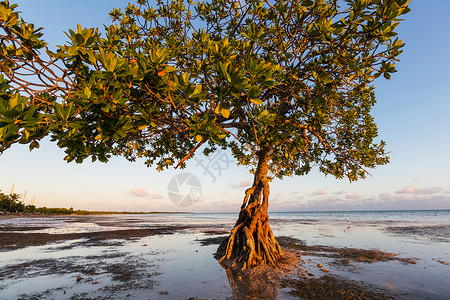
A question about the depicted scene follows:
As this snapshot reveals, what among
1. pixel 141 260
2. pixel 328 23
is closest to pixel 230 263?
pixel 141 260

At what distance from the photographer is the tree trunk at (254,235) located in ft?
26.0

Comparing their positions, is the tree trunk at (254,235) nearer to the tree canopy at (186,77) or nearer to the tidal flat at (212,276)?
the tidal flat at (212,276)

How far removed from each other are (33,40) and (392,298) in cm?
882

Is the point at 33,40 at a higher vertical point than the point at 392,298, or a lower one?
higher

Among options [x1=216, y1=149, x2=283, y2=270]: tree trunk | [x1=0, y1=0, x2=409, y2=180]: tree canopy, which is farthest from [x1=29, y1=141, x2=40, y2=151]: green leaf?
[x1=216, y1=149, x2=283, y2=270]: tree trunk

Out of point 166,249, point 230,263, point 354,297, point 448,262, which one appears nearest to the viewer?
point 354,297

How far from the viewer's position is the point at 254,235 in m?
8.57

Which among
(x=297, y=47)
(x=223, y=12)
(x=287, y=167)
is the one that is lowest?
(x=287, y=167)

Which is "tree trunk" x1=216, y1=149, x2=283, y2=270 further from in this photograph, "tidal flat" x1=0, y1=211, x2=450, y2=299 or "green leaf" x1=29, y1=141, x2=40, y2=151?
"green leaf" x1=29, y1=141, x2=40, y2=151

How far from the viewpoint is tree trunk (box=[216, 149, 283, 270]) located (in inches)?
312

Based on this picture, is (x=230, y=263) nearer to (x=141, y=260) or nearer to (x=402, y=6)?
(x=141, y=260)

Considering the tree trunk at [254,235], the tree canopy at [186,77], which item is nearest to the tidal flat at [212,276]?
the tree trunk at [254,235]

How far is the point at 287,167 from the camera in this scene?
38.7 ft

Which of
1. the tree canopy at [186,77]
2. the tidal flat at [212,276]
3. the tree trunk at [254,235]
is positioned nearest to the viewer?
the tree canopy at [186,77]
